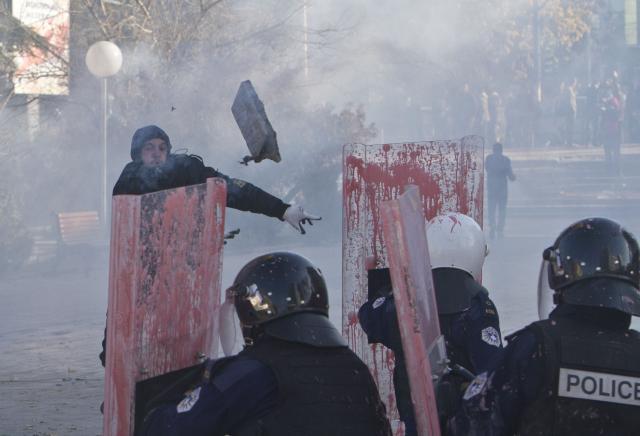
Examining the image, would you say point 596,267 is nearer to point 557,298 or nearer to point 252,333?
point 557,298

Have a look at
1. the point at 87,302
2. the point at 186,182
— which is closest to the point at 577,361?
the point at 186,182

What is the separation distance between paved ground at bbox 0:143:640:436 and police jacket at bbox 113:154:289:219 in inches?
83.9

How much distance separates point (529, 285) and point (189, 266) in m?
8.23

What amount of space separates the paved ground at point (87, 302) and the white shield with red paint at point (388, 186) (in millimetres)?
2221

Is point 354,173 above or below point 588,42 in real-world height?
below

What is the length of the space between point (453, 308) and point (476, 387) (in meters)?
0.72

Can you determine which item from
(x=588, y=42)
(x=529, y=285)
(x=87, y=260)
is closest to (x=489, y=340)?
(x=529, y=285)

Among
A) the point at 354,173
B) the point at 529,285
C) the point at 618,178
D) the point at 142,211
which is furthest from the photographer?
the point at 618,178

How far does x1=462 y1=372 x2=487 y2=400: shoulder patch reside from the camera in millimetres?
2598

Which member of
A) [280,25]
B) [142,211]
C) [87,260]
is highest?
[280,25]

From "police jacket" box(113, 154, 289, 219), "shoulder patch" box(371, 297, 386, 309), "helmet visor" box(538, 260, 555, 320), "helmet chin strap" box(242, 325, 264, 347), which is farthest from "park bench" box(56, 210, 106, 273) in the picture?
"helmet chin strap" box(242, 325, 264, 347)

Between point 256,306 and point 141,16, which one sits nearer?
point 256,306

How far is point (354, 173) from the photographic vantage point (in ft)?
14.8

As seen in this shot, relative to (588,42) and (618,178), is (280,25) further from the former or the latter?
(588,42)
